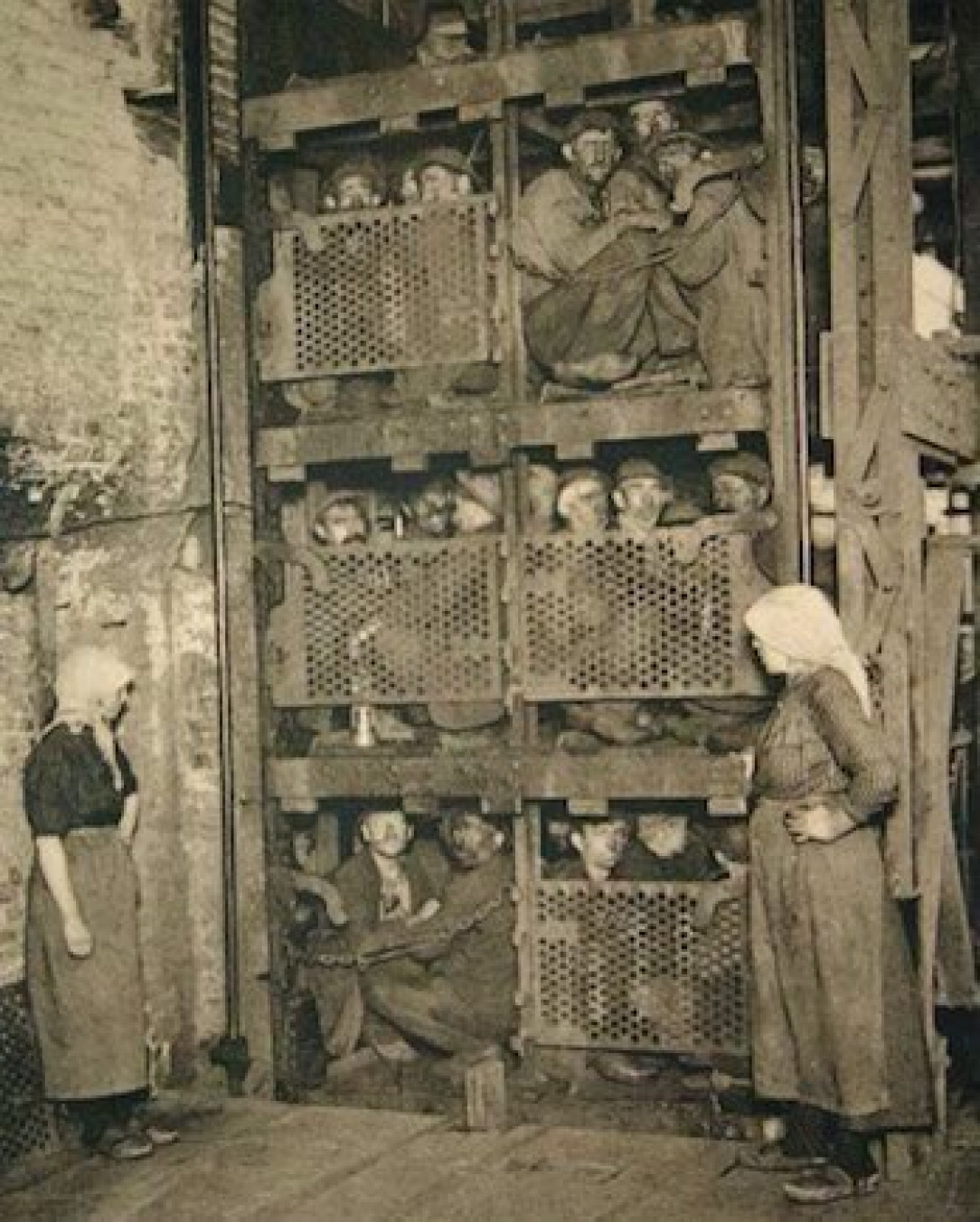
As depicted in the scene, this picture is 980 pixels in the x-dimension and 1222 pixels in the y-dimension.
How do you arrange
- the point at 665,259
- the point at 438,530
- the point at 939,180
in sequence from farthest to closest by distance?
the point at 939,180, the point at 438,530, the point at 665,259

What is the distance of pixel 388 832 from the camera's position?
346 inches

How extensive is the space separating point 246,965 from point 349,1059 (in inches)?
27.9

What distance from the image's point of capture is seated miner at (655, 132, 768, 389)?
26.3ft

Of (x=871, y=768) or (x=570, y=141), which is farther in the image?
(x=570, y=141)

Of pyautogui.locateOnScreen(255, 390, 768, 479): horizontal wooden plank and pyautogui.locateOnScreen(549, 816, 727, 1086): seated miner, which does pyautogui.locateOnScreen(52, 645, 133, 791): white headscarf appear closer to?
pyautogui.locateOnScreen(255, 390, 768, 479): horizontal wooden plank

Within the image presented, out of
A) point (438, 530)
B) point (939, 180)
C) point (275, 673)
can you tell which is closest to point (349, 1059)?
point (275, 673)

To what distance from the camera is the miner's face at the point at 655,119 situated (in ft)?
27.6

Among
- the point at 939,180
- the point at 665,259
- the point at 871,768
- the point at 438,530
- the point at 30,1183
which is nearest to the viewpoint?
the point at 871,768

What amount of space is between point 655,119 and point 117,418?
2.98 meters

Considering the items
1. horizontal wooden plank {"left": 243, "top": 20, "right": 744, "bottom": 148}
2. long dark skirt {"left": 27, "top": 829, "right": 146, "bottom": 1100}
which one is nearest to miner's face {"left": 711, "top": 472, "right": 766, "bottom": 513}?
horizontal wooden plank {"left": 243, "top": 20, "right": 744, "bottom": 148}

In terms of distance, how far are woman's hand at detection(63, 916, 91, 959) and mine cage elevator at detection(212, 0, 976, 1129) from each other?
66.9 inches

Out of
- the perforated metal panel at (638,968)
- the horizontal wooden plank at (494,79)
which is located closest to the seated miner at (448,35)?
the horizontal wooden plank at (494,79)

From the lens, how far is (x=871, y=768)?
22.1 ft

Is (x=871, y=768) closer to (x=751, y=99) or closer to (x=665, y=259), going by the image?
(x=665, y=259)
